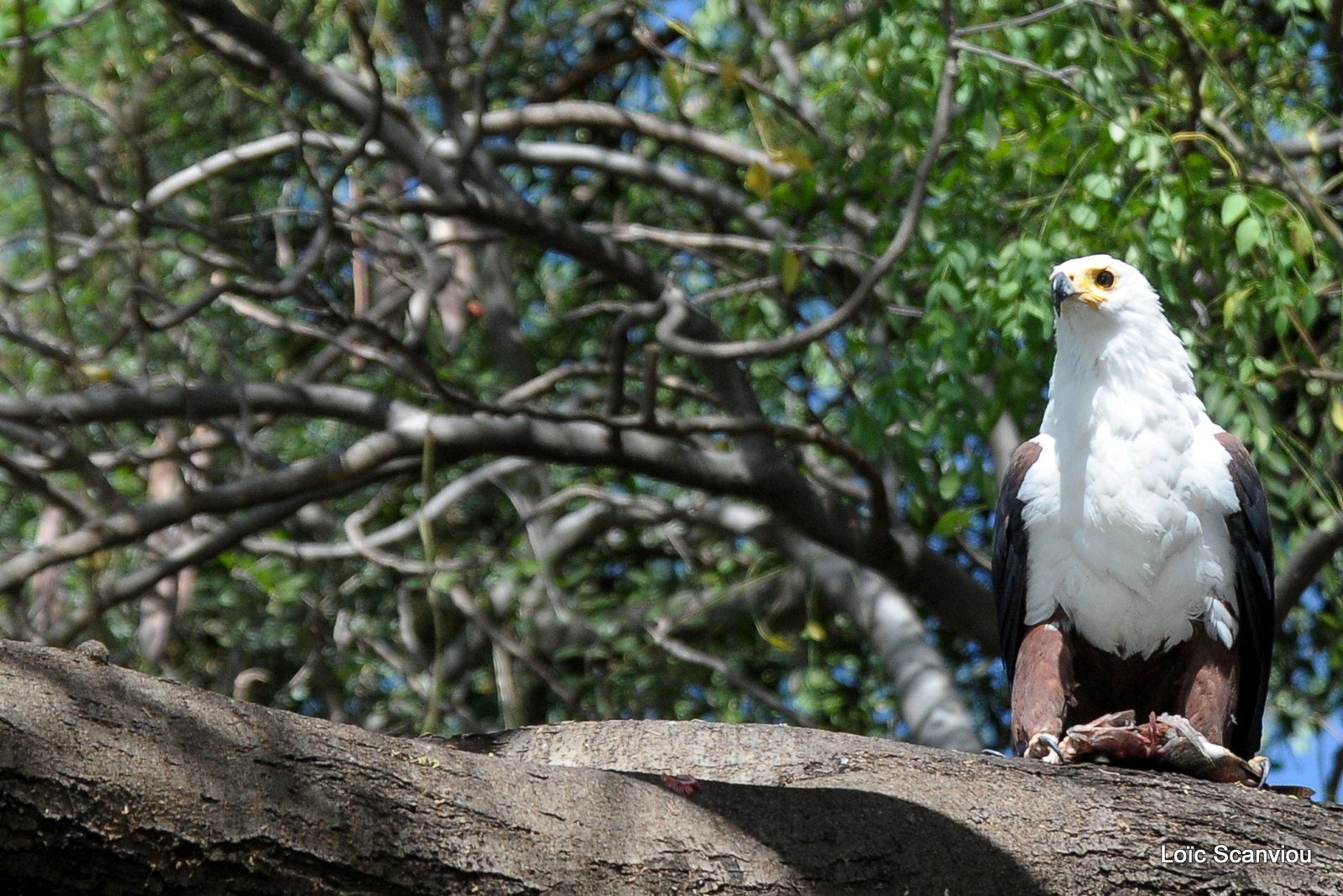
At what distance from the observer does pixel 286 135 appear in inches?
242

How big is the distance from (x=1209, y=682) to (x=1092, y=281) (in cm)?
102

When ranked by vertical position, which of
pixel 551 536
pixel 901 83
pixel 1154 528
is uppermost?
pixel 901 83

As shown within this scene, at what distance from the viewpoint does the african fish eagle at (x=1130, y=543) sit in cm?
354

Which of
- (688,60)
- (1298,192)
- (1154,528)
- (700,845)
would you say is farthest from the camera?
(688,60)

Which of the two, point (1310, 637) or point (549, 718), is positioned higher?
point (1310, 637)

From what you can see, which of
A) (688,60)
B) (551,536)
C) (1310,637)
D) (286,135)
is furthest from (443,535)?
(1310,637)

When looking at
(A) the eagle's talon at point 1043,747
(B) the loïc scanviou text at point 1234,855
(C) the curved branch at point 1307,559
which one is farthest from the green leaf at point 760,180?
(B) the loïc scanviou text at point 1234,855

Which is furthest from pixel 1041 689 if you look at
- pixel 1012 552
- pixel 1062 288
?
pixel 1062 288

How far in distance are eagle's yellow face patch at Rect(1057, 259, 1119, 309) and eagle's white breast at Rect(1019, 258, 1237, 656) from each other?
0.03 metres

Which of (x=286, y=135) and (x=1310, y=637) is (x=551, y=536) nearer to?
(x=286, y=135)

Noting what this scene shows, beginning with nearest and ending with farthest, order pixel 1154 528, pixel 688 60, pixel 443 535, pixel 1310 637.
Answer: pixel 1154 528
pixel 688 60
pixel 1310 637
pixel 443 535

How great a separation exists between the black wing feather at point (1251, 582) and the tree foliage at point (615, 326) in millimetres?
685

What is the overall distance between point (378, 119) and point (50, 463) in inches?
62.7

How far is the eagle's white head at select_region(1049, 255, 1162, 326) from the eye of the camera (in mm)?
3691
